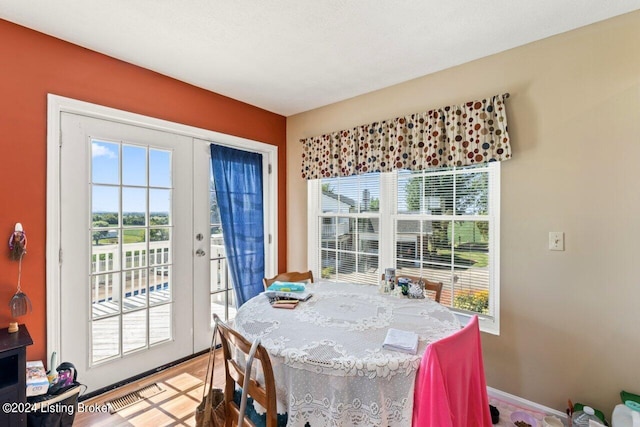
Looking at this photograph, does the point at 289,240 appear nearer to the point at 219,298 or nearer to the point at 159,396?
the point at 219,298

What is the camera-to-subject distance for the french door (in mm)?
2135

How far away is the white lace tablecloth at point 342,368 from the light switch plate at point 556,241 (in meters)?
0.96

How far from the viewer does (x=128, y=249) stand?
240cm

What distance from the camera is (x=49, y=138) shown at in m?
1.98

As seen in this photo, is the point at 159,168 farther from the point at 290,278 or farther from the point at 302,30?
the point at 302,30

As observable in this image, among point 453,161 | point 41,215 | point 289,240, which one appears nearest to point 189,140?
point 41,215

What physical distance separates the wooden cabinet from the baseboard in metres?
2.90

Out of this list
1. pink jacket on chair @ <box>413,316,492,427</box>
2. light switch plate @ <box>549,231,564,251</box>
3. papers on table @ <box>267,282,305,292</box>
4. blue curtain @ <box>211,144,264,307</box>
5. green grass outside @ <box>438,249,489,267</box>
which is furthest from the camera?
blue curtain @ <box>211,144,264,307</box>

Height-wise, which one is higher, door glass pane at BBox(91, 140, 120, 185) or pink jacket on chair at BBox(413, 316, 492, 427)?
door glass pane at BBox(91, 140, 120, 185)

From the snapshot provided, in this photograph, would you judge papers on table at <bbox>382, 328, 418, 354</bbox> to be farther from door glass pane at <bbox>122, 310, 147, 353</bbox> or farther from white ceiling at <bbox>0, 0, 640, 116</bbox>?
door glass pane at <bbox>122, 310, 147, 353</bbox>

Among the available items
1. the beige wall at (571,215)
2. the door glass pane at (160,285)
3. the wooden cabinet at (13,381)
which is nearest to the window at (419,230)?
the beige wall at (571,215)

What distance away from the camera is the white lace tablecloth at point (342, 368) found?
3.86 ft

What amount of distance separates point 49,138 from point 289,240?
2.29 meters

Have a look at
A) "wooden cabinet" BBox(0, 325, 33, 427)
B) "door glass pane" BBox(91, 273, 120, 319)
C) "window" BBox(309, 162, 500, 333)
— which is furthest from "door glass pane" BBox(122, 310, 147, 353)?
"window" BBox(309, 162, 500, 333)
